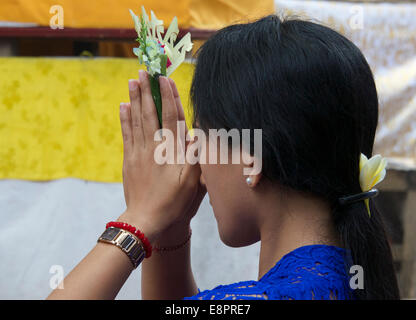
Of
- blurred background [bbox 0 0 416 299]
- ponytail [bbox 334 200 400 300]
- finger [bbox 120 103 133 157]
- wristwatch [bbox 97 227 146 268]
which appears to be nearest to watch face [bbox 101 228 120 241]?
wristwatch [bbox 97 227 146 268]

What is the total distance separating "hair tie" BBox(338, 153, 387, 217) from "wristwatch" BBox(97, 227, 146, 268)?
453 millimetres

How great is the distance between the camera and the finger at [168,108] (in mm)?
1214

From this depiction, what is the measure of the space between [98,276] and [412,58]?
2.32 metres

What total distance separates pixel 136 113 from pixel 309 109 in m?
0.44

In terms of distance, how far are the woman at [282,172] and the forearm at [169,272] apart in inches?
8.8

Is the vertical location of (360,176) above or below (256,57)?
below

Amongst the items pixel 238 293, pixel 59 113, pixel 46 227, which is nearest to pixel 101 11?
pixel 59 113

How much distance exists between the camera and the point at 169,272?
1442mm

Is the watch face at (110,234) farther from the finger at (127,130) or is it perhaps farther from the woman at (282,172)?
the finger at (127,130)

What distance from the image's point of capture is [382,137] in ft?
9.17

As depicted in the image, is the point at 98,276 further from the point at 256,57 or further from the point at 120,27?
the point at 120,27

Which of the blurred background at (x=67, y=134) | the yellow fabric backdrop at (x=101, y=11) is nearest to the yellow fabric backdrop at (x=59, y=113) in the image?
the blurred background at (x=67, y=134)

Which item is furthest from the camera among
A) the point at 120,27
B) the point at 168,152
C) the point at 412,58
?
the point at 412,58
